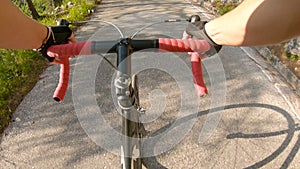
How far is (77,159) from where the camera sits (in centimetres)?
272

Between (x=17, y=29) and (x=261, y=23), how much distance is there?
0.90m

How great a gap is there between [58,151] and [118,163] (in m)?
0.71

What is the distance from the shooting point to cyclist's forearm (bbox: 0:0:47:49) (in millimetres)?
911

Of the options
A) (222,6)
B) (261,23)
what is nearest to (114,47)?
(261,23)

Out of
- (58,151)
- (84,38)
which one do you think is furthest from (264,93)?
(84,38)

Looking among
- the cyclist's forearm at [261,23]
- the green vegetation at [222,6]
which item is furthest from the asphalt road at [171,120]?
the green vegetation at [222,6]

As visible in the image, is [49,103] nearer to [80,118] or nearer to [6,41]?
[80,118]

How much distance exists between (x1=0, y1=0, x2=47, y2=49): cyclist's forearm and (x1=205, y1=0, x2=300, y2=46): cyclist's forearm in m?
0.79

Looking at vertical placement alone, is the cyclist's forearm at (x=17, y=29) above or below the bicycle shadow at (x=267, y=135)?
above

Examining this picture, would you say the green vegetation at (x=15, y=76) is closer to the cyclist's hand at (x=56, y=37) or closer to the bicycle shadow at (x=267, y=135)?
the bicycle shadow at (x=267, y=135)

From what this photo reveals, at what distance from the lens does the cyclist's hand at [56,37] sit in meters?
1.25

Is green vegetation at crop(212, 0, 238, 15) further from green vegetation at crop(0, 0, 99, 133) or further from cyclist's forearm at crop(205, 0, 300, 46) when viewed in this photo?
cyclist's forearm at crop(205, 0, 300, 46)

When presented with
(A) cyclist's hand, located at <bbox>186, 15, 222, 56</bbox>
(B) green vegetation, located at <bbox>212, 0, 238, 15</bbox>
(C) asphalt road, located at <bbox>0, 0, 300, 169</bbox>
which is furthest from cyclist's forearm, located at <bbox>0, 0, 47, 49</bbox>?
(B) green vegetation, located at <bbox>212, 0, 238, 15</bbox>

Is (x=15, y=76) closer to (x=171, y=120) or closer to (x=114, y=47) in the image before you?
(x=171, y=120)
